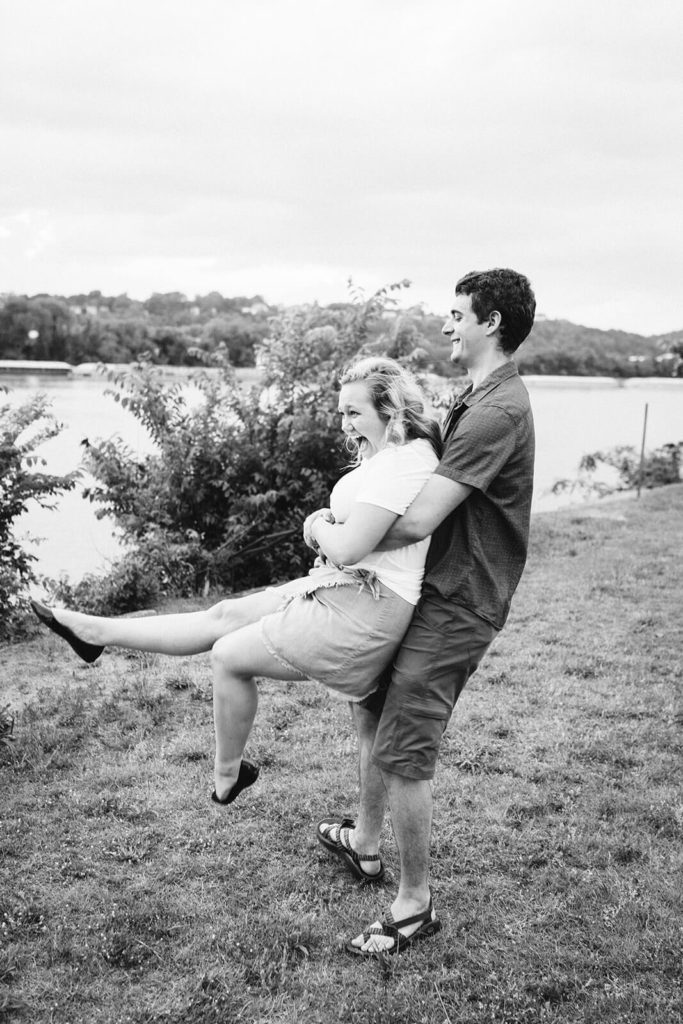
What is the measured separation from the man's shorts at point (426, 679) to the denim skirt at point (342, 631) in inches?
3.0

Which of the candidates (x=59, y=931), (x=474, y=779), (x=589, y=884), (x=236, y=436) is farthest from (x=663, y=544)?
(x=59, y=931)

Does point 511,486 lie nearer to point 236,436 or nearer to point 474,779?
point 474,779

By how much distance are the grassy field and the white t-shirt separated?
142 cm

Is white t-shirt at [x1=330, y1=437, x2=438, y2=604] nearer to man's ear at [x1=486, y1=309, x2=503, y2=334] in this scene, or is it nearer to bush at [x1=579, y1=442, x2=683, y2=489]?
man's ear at [x1=486, y1=309, x2=503, y2=334]

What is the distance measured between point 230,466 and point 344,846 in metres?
6.28

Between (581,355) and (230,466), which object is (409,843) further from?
(581,355)

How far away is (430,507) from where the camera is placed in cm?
308

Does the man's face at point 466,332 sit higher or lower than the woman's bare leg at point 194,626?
higher

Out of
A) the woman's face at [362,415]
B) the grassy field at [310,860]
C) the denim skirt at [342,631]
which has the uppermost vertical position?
the woman's face at [362,415]

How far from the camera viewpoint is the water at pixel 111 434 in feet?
37.9

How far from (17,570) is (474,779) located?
4.78 meters

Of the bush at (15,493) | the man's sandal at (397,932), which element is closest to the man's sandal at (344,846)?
the man's sandal at (397,932)

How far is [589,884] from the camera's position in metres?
3.81

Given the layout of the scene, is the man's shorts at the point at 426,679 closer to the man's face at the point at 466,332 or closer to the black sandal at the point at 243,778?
the black sandal at the point at 243,778
